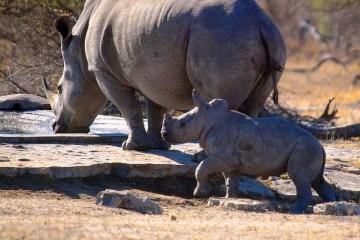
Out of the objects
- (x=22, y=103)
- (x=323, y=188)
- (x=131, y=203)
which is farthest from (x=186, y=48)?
(x=22, y=103)

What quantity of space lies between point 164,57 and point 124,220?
110 inches

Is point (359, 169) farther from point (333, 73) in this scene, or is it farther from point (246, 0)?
point (333, 73)

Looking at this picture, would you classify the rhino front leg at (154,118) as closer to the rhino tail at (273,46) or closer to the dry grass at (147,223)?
the rhino tail at (273,46)

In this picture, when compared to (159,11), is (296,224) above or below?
below

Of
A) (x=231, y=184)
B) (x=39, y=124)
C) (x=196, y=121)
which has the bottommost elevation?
(x=39, y=124)

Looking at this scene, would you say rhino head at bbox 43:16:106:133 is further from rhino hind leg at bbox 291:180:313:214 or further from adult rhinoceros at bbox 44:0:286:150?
rhino hind leg at bbox 291:180:313:214

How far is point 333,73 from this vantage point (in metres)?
33.0

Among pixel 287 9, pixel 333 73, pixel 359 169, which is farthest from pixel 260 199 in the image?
pixel 287 9

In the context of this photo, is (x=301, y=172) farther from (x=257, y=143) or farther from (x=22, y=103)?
(x=22, y=103)

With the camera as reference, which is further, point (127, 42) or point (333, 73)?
point (333, 73)

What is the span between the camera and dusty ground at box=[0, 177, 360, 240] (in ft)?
24.2

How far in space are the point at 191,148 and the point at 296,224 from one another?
12.6 feet

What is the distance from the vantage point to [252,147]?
951cm

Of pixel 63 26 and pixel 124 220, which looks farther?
pixel 63 26
